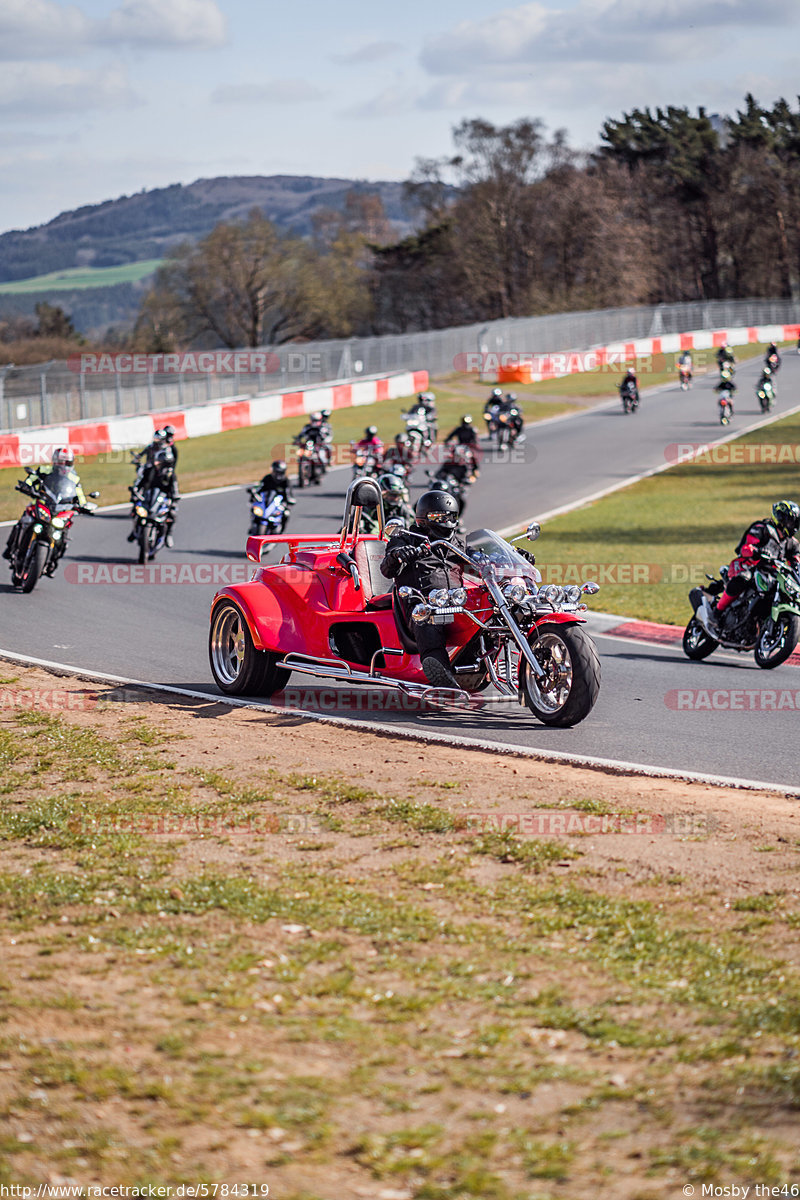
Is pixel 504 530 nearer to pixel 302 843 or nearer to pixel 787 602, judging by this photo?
pixel 787 602

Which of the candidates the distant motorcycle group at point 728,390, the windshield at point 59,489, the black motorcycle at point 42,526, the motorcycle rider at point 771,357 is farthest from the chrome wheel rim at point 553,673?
the motorcycle rider at point 771,357

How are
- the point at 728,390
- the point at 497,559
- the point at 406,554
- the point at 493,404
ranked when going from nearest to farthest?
the point at 497,559
the point at 406,554
the point at 493,404
the point at 728,390

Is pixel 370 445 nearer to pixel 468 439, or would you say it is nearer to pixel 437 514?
pixel 468 439

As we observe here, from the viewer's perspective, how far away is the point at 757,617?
44.0 feet

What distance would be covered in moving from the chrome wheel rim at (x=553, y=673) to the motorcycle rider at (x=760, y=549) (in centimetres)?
483

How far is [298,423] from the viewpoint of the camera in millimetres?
41375

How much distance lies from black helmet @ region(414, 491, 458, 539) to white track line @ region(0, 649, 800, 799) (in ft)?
4.99

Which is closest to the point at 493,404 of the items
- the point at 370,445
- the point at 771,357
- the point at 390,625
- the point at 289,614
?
the point at 370,445

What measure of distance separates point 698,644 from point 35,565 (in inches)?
320

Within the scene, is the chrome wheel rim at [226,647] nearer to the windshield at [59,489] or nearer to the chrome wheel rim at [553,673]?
the chrome wheel rim at [553,673]

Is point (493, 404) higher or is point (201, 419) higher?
point (201, 419)

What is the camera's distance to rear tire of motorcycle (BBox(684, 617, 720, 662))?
1353cm

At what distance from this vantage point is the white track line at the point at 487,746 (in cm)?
805

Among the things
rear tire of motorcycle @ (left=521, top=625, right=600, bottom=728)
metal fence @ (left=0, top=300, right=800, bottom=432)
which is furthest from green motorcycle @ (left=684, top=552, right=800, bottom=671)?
metal fence @ (left=0, top=300, right=800, bottom=432)
